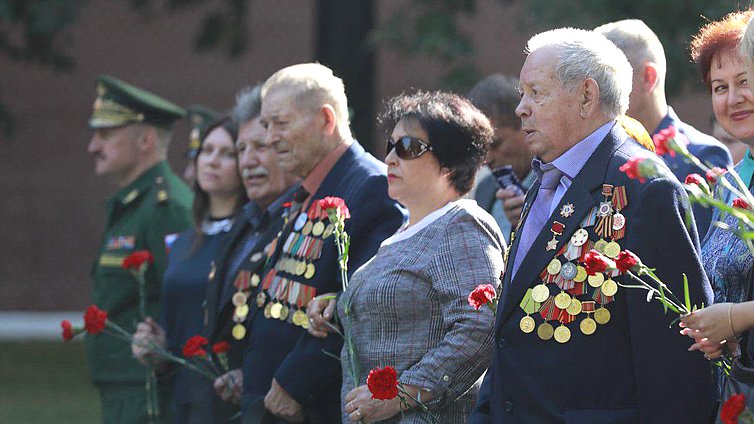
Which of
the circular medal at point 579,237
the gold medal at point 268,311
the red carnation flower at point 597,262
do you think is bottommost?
the gold medal at point 268,311

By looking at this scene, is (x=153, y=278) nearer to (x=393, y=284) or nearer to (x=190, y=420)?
(x=190, y=420)

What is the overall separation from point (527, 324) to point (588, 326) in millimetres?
193

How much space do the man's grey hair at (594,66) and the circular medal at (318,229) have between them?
153 centimetres

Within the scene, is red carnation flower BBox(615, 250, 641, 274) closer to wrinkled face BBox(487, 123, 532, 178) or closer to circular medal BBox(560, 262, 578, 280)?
circular medal BBox(560, 262, 578, 280)

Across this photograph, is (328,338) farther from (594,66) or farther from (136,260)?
(136,260)

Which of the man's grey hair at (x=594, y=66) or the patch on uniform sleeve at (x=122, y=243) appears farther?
the patch on uniform sleeve at (x=122, y=243)

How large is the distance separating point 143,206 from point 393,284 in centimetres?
320

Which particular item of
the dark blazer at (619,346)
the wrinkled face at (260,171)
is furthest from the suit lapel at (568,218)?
the wrinkled face at (260,171)

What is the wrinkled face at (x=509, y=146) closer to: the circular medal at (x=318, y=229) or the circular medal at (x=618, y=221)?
the circular medal at (x=318, y=229)

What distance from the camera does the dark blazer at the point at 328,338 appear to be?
203 inches

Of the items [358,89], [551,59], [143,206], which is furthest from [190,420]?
[358,89]

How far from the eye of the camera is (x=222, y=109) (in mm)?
19562

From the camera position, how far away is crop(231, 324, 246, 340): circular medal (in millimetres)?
5898

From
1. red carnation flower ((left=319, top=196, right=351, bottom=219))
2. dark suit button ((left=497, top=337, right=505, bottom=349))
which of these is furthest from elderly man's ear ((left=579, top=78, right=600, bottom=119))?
red carnation flower ((left=319, top=196, right=351, bottom=219))
